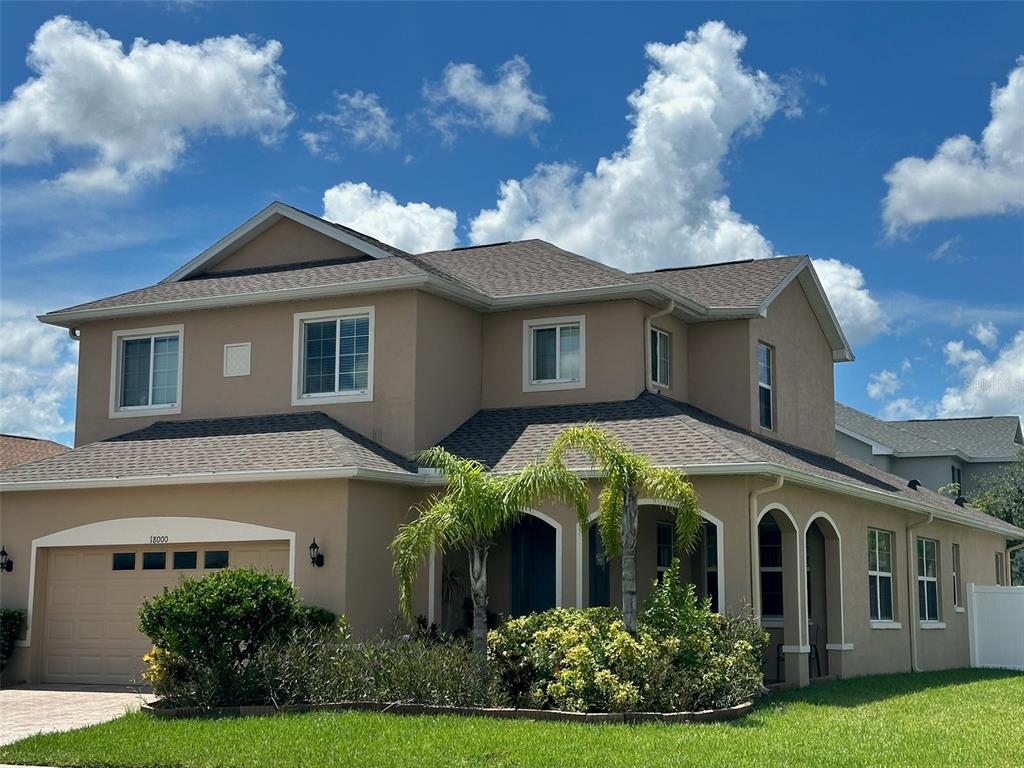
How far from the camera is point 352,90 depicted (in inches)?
811

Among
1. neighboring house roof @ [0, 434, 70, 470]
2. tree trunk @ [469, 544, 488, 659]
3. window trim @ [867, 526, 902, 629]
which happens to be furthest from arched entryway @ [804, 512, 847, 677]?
neighboring house roof @ [0, 434, 70, 470]

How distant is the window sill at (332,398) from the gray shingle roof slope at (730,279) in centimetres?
600

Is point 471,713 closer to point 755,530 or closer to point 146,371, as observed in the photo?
point 755,530

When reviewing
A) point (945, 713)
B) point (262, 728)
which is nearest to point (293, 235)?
point (262, 728)

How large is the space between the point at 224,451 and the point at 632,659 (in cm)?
838

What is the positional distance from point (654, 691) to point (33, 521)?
11.2 meters

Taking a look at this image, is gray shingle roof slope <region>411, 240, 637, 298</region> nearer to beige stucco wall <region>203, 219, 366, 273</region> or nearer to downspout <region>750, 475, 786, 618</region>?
beige stucco wall <region>203, 219, 366, 273</region>

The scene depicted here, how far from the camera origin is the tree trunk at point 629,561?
15656 millimetres

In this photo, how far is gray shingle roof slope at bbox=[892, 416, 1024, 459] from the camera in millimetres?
45938

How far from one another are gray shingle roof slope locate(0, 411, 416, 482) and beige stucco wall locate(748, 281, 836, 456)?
7.59 meters

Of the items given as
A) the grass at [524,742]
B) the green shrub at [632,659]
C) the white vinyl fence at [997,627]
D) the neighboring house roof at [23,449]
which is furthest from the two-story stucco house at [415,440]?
the neighboring house roof at [23,449]

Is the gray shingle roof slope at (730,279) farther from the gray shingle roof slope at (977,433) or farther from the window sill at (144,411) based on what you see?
the gray shingle roof slope at (977,433)

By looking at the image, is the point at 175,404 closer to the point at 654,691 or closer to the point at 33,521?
the point at 33,521

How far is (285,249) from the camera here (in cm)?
2388
